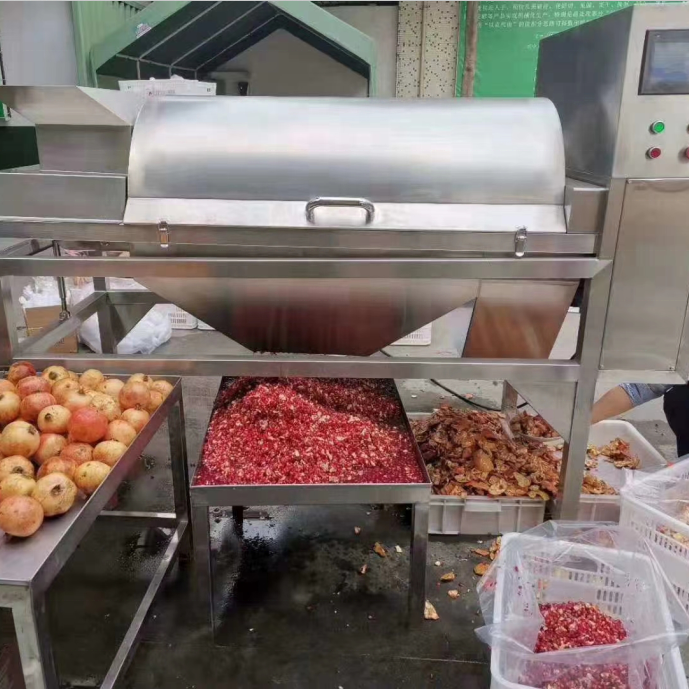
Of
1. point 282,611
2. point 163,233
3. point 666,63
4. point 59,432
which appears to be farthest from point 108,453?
point 666,63

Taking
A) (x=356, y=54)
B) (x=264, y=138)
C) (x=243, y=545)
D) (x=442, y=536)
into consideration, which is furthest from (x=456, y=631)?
(x=356, y=54)

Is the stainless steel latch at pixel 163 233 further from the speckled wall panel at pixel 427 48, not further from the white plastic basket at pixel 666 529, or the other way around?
the speckled wall panel at pixel 427 48

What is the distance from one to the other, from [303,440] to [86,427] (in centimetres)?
63

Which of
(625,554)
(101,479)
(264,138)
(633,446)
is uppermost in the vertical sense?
(264,138)

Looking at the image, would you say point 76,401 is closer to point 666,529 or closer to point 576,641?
point 576,641

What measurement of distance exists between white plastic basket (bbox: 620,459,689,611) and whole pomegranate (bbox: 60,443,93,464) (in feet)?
5.15

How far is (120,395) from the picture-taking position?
5.60ft

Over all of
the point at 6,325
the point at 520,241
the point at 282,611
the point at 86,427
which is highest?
the point at 520,241

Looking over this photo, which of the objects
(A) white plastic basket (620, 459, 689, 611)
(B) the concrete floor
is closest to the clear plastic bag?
(A) white plastic basket (620, 459, 689, 611)

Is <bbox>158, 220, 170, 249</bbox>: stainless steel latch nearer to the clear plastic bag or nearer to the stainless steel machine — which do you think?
the stainless steel machine

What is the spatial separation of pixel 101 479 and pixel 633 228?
1.60 metres

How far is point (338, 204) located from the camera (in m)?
1.69

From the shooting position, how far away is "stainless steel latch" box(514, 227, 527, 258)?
5.64ft

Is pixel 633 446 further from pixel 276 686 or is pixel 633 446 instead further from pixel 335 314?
pixel 276 686
